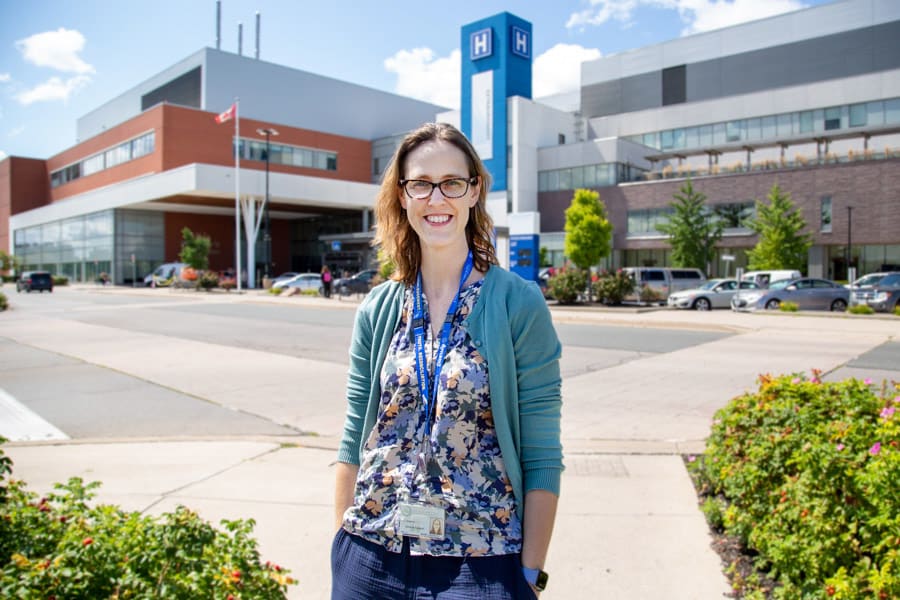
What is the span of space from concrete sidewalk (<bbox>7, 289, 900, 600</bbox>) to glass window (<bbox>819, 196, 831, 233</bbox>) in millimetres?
40727

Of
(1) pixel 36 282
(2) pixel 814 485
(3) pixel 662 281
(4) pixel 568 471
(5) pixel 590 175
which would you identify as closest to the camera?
(2) pixel 814 485

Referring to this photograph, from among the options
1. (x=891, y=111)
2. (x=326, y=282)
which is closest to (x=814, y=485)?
(x=326, y=282)

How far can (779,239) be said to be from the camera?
42.4m

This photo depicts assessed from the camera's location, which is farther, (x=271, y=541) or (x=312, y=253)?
(x=312, y=253)

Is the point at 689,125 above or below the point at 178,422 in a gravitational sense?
above

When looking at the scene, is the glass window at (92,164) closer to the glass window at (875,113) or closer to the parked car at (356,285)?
the parked car at (356,285)

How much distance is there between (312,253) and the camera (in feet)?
225

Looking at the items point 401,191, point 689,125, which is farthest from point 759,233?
point 401,191

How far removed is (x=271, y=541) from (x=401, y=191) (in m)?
2.63

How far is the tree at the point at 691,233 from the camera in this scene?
1906 inches

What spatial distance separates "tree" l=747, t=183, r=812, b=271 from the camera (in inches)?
1678

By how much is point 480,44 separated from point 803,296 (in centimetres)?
3573

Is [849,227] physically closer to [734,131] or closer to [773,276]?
[734,131]

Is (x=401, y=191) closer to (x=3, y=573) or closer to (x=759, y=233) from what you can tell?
(x=3, y=573)
